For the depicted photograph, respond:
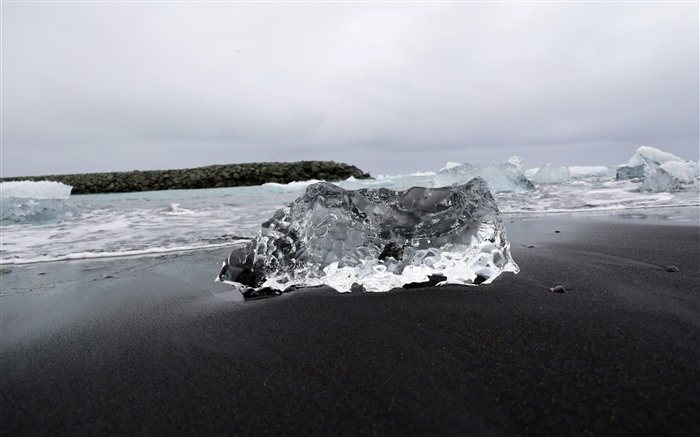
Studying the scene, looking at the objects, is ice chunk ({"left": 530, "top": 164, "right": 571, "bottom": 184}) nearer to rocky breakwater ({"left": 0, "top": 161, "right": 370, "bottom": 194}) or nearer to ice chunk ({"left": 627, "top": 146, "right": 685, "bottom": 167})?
ice chunk ({"left": 627, "top": 146, "right": 685, "bottom": 167})

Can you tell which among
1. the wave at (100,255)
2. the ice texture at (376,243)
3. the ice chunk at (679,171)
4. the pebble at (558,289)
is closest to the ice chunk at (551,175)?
the ice chunk at (679,171)

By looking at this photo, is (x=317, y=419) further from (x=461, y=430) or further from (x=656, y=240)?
(x=656, y=240)

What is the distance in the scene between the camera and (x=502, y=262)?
7.24ft

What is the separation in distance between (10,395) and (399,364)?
1.16 metres

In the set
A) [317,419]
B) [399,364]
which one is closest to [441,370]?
[399,364]

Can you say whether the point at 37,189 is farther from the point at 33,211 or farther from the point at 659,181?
the point at 659,181

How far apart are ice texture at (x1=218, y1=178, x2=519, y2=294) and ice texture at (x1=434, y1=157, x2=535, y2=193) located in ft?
35.1

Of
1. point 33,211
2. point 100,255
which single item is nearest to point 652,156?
point 100,255

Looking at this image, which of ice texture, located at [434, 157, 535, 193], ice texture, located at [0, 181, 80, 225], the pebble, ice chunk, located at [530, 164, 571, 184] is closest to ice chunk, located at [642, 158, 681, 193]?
ice texture, located at [434, 157, 535, 193]

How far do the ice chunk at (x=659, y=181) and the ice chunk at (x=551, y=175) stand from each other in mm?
6872

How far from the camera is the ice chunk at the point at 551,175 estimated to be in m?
16.5

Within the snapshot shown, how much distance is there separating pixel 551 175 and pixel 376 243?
16606mm

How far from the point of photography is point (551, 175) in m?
16.7

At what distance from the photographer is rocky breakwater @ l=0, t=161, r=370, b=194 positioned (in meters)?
35.9
